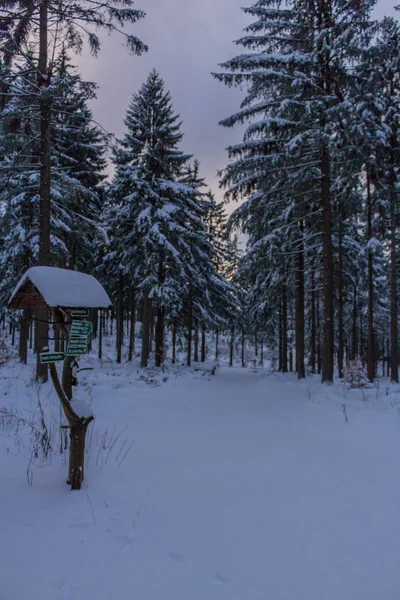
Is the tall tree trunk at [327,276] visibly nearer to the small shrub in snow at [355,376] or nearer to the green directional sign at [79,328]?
the small shrub in snow at [355,376]

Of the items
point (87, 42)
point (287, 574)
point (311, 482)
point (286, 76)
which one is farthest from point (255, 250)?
point (287, 574)

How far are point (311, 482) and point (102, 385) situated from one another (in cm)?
775

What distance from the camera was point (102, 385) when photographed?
1051 cm

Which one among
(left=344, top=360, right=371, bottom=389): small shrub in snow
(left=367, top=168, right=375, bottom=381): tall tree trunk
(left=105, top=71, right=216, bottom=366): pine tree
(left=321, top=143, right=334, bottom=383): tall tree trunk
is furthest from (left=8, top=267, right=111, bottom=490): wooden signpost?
(left=367, top=168, right=375, bottom=381): tall tree trunk

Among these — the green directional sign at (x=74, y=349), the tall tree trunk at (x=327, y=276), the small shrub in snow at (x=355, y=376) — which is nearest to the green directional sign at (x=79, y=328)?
the green directional sign at (x=74, y=349)

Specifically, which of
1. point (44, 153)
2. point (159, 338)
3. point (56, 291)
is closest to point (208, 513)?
point (56, 291)

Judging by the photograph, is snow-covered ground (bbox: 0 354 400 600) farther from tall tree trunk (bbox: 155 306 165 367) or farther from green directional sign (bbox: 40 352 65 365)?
tall tree trunk (bbox: 155 306 165 367)

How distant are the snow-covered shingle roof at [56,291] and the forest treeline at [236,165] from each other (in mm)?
2344

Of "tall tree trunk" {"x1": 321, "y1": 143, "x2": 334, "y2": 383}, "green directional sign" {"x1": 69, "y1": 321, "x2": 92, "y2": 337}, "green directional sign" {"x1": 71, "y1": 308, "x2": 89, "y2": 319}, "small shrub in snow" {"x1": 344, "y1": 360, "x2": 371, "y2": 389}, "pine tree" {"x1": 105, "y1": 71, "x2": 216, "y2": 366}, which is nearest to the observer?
Answer: "green directional sign" {"x1": 69, "y1": 321, "x2": 92, "y2": 337}

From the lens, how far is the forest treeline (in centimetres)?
949

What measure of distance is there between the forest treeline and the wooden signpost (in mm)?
2589

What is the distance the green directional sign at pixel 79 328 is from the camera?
4121mm

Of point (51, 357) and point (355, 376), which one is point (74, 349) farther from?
point (355, 376)

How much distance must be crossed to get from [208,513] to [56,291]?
3.15 meters
